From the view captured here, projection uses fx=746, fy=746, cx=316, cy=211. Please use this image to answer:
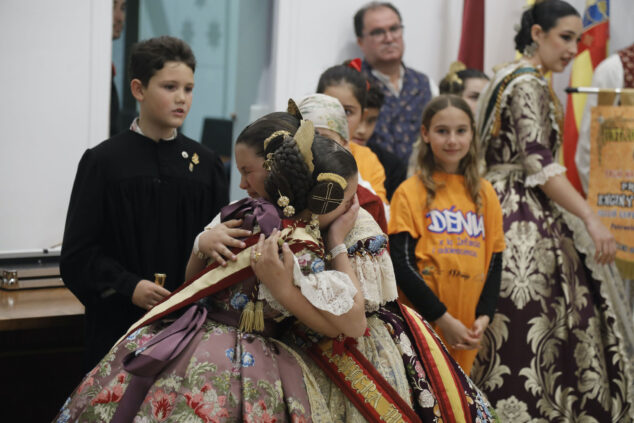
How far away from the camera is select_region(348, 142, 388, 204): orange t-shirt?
8.66 feet

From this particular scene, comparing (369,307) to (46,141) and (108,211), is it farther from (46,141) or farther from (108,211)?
(46,141)

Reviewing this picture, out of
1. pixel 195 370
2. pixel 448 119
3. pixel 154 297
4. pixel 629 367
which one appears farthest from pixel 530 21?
pixel 195 370

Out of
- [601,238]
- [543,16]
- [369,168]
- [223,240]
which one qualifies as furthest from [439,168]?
[223,240]

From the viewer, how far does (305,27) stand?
12.7 feet

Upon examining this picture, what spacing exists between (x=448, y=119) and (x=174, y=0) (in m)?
2.00

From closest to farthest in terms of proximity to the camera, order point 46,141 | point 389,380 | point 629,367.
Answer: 1. point 389,380
2. point 629,367
3. point 46,141

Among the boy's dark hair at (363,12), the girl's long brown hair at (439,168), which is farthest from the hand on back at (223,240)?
the boy's dark hair at (363,12)

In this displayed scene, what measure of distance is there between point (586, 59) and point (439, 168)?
Answer: 1.94m

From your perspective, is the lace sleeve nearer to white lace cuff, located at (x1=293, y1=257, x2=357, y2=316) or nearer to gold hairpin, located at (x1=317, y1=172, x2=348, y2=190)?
white lace cuff, located at (x1=293, y1=257, x2=357, y2=316)

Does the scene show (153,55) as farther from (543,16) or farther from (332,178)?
(543,16)

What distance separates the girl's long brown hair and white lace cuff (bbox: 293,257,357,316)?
3.74 feet

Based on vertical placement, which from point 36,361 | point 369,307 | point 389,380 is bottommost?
point 36,361

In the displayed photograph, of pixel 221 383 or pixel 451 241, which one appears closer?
pixel 221 383

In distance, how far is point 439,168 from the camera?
269 cm
